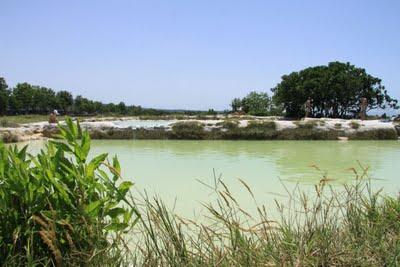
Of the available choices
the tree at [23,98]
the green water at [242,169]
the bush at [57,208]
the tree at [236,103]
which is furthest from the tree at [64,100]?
the bush at [57,208]

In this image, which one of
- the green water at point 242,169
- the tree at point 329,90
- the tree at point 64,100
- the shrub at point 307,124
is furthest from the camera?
the tree at point 64,100

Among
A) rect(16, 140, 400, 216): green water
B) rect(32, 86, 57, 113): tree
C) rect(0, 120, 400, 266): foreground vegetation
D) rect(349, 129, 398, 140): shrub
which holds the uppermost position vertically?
rect(32, 86, 57, 113): tree

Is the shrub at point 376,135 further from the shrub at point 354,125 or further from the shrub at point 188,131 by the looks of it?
the shrub at point 188,131

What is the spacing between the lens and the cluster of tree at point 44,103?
49.1 meters

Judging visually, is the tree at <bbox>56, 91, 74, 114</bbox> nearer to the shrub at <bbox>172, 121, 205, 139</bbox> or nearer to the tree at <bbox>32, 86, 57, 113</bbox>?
the tree at <bbox>32, 86, 57, 113</bbox>

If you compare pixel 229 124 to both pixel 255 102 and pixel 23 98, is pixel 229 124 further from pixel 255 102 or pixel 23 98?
pixel 23 98

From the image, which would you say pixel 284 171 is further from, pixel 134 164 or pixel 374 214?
pixel 374 214

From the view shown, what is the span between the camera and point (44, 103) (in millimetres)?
52719

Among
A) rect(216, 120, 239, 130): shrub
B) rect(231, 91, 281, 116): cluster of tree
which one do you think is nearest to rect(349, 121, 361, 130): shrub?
rect(216, 120, 239, 130): shrub

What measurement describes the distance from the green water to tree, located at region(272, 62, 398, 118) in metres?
20.3

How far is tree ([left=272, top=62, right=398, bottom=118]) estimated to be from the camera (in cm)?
3098

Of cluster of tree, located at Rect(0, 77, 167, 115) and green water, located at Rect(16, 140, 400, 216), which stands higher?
cluster of tree, located at Rect(0, 77, 167, 115)

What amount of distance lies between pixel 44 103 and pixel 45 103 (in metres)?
0.13

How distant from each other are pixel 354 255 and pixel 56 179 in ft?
5.38
